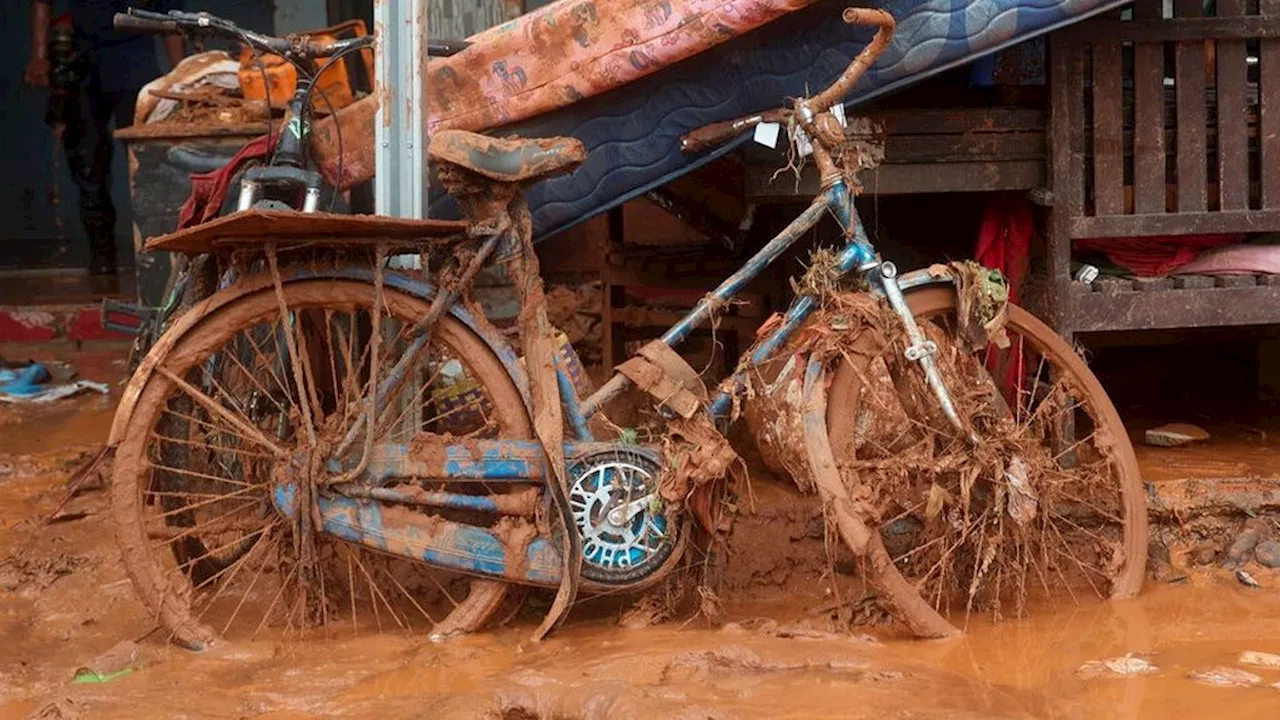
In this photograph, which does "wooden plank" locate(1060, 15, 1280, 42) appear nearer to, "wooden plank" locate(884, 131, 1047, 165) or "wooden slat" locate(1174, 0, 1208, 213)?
"wooden slat" locate(1174, 0, 1208, 213)

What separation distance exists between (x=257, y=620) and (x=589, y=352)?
89.5 inches

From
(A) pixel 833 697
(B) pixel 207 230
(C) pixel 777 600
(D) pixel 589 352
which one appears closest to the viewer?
(A) pixel 833 697

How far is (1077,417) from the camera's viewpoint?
496 cm

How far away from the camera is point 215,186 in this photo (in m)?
4.33

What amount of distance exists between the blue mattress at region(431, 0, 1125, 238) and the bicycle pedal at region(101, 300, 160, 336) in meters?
1.41

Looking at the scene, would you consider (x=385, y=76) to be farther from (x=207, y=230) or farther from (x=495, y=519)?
(x=495, y=519)

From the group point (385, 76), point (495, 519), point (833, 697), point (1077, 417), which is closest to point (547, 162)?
point (385, 76)

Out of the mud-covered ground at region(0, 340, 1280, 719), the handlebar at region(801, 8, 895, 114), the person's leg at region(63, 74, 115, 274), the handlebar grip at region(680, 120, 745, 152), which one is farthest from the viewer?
the person's leg at region(63, 74, 115, 274)

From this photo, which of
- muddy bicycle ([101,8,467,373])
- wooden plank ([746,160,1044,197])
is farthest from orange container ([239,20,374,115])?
wooden plank ([746,160,1044,197])

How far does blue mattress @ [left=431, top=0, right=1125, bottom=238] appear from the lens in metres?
4.16

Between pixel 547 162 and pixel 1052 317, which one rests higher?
pixel 547 162

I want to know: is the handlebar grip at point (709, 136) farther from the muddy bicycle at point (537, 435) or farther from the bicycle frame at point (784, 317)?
the bicycle frame at point (784, 317)

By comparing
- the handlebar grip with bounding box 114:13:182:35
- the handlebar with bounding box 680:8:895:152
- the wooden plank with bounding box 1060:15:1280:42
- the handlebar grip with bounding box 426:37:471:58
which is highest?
the wooden plank with bounding box 1060:15:1280:42

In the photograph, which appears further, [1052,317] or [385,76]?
[1052,317]
